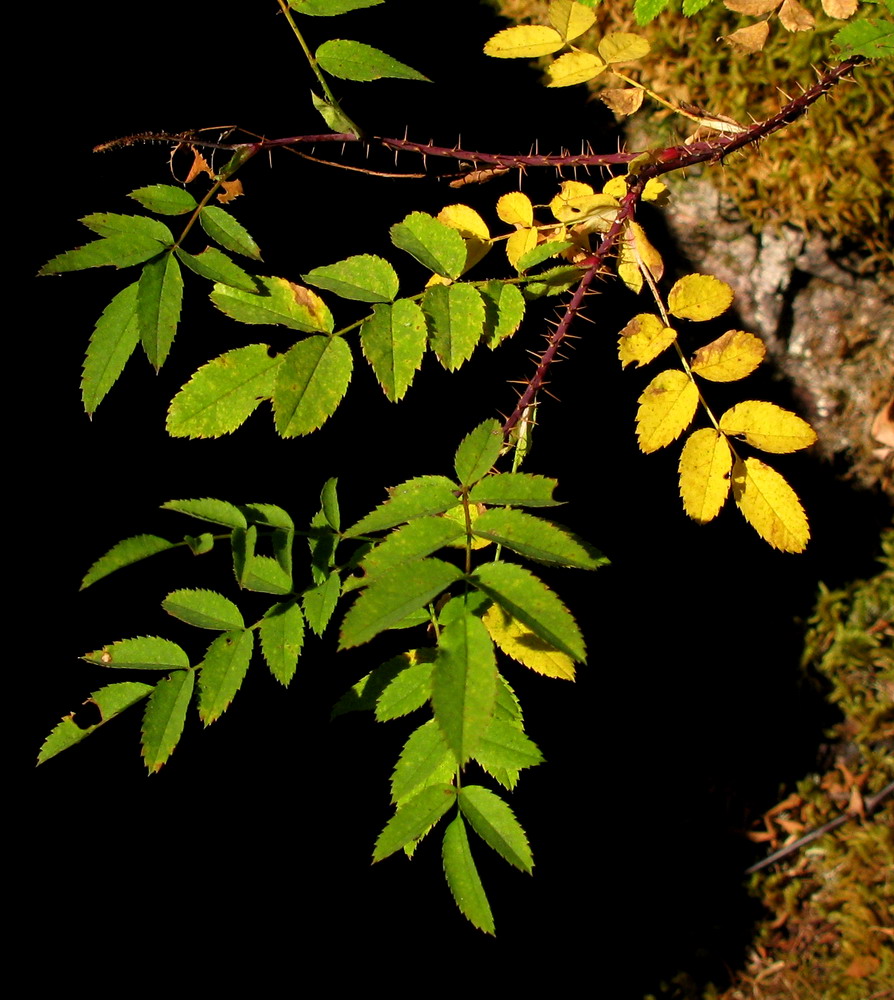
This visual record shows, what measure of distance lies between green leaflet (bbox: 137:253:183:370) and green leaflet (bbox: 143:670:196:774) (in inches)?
15.4

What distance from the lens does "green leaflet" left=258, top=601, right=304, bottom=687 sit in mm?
944

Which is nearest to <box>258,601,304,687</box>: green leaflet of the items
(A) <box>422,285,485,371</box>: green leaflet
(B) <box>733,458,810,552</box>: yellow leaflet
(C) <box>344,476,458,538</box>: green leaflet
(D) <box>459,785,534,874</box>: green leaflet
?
(C) <box>344,476,458,538</box>: green leaflet

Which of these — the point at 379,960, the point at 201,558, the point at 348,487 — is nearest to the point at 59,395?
the point at 201,558

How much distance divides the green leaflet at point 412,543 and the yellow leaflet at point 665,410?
1.20ft

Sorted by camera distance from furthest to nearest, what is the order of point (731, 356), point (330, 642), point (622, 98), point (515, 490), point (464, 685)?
point (330, 642), point (622, 98), point (731, 356), point (515, 490), point (464, 685)

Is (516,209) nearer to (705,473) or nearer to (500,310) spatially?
(500,310)

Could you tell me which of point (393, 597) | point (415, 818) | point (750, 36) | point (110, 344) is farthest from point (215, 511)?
point (750, 36)

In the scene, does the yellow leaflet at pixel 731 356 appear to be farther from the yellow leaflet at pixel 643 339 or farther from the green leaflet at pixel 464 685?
the green leaflet at pixel 464 685

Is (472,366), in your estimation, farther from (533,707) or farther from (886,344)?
(886,344)

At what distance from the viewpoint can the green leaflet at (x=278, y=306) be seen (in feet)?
3.05

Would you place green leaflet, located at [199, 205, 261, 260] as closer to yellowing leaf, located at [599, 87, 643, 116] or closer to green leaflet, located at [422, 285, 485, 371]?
green leaflet, located at [422, 285, 485, 371]

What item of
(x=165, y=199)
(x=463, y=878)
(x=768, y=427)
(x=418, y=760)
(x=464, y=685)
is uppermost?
(x=165, y=199)

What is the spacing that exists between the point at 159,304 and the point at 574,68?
28.4 inches

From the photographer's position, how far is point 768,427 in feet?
3.46
